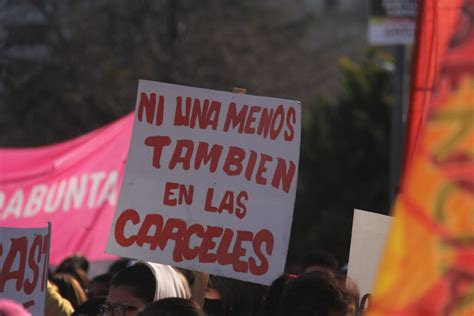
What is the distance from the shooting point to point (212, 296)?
500 cm

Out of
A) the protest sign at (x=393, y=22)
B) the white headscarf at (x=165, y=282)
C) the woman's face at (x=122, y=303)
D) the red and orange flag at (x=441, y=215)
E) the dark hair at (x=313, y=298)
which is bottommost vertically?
the woman's face at (x=122, y=303)

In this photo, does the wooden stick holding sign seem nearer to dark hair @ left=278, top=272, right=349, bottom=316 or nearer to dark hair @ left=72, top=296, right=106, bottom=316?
dark hair @ left=72, top=296, right=106, bottom=316

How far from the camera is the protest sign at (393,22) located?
35.5ft

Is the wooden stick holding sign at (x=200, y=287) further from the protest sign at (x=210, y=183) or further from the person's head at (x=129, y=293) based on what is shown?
the person's head at (x=129, y=293)

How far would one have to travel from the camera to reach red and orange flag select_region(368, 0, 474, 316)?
7.44 feet

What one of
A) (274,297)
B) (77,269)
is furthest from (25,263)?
(77,269)

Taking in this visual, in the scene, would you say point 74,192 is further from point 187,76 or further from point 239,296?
point 187,76

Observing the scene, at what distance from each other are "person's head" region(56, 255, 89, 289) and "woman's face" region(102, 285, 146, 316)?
130 inches

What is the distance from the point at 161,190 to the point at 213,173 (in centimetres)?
23

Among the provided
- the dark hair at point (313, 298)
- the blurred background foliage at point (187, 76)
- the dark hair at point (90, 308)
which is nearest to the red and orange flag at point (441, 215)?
the dark hair at point (313, 298)

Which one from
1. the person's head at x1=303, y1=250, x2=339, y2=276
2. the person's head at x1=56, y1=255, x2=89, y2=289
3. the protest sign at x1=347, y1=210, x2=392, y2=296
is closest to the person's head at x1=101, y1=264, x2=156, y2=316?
the protest sign at x1=347, y1=210, x2=392, y2=296

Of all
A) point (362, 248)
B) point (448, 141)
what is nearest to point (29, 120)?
point (362, 248)

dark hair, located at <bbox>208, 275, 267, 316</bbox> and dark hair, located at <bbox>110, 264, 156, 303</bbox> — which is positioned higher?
dark hair, located at <bbox>110, 264, 156, 303</bbox>

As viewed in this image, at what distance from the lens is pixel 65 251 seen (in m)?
A: 9.36
